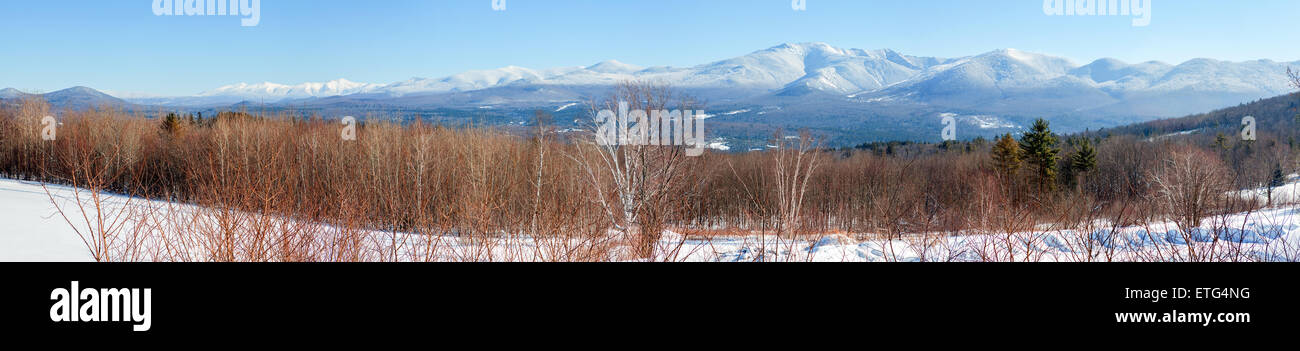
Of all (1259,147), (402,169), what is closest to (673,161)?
(402,169)

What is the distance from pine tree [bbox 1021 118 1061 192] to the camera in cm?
3869

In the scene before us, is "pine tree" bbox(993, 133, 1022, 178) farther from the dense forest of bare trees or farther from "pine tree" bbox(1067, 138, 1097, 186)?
"pine tree" bbox(1067, 138, 1097, 186)

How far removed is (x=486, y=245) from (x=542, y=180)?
2044cm

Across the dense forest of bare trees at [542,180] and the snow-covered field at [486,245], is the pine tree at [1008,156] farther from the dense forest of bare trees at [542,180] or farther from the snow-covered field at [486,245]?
the snow-covered field at [486,245]

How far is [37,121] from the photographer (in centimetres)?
2594

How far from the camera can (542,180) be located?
80.9ft

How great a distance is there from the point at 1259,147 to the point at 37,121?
305 ft

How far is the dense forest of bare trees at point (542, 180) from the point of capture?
530cm

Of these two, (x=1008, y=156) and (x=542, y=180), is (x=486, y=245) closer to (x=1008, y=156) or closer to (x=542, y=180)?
(x=542, y=180)

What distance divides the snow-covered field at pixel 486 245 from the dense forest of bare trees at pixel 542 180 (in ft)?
0.37

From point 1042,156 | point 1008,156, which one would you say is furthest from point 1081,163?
point 1008,156

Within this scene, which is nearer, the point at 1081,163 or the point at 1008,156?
the point at 1008,156

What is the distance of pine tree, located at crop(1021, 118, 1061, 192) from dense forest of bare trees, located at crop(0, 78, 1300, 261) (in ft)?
0.38
